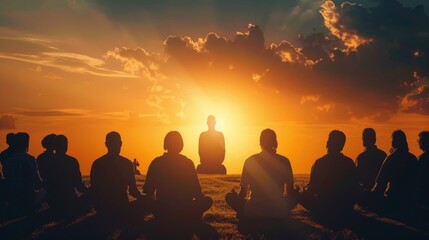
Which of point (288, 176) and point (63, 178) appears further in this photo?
point (63, 178)

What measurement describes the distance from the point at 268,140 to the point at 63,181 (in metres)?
7.77

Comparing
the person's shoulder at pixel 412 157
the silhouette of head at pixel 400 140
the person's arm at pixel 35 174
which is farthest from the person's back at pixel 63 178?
the person's shoulder at pixel 412 157

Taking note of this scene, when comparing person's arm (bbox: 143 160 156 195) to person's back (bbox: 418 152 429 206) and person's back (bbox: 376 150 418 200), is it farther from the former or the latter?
person's back (bbox: 418 152 429 206)

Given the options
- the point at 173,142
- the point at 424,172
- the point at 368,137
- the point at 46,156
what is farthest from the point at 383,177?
the point at 46,156

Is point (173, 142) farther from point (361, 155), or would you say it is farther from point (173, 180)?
point (361, 155)

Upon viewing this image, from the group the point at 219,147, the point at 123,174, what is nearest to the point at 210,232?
the point at 123,174

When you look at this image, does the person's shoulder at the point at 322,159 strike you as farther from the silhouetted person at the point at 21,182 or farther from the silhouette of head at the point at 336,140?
the silhouetted person at the point at 21,182

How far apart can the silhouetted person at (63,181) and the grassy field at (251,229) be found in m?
0.74

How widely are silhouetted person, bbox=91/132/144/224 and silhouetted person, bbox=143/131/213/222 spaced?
823 mm

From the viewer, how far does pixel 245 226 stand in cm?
1554

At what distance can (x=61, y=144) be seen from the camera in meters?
17.9

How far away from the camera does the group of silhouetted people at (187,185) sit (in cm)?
1536

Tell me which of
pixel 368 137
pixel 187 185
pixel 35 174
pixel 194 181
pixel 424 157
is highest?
pixel 368 137

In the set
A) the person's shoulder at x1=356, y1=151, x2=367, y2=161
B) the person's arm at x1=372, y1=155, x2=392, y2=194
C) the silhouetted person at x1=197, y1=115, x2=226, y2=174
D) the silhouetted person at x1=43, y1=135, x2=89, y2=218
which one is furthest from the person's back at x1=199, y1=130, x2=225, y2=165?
the person's arm at x1=372, y1=155, x2=392, y2=194
